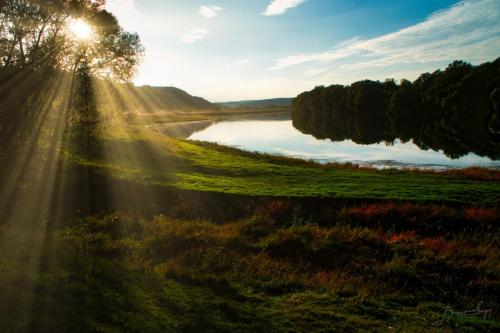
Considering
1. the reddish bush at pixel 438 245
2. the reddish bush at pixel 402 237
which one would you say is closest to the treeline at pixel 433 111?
the reddish bush at pixel 402 237

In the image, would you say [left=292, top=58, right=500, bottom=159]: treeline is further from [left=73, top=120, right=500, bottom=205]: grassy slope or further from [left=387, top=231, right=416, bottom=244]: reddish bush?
Result: [left=387, top=231, right=416, bottom=244]: reddish bush

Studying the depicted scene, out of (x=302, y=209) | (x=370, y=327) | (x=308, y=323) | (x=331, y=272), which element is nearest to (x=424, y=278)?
(x=331, y=272)

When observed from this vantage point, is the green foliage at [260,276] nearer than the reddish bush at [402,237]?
Yes

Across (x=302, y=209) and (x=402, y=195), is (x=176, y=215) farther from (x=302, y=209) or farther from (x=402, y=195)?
(x=402, y=195)

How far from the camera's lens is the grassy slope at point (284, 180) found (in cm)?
2606

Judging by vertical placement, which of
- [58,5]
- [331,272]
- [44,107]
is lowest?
[331,272]

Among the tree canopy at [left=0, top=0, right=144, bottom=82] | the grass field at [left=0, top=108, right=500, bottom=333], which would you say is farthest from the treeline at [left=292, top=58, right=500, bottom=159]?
the tree canopy at [left=0, top=0, right=144, bottom=82]

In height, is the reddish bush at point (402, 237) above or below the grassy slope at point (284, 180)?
below

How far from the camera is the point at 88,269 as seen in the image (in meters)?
13.9

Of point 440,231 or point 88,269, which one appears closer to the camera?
point 88,269

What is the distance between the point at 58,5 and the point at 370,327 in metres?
29.8

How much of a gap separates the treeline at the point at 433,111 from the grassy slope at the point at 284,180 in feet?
82.7

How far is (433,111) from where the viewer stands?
343 ft

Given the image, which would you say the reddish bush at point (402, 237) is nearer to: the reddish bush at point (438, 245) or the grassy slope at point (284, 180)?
the reddish bush at point (438, 245)
